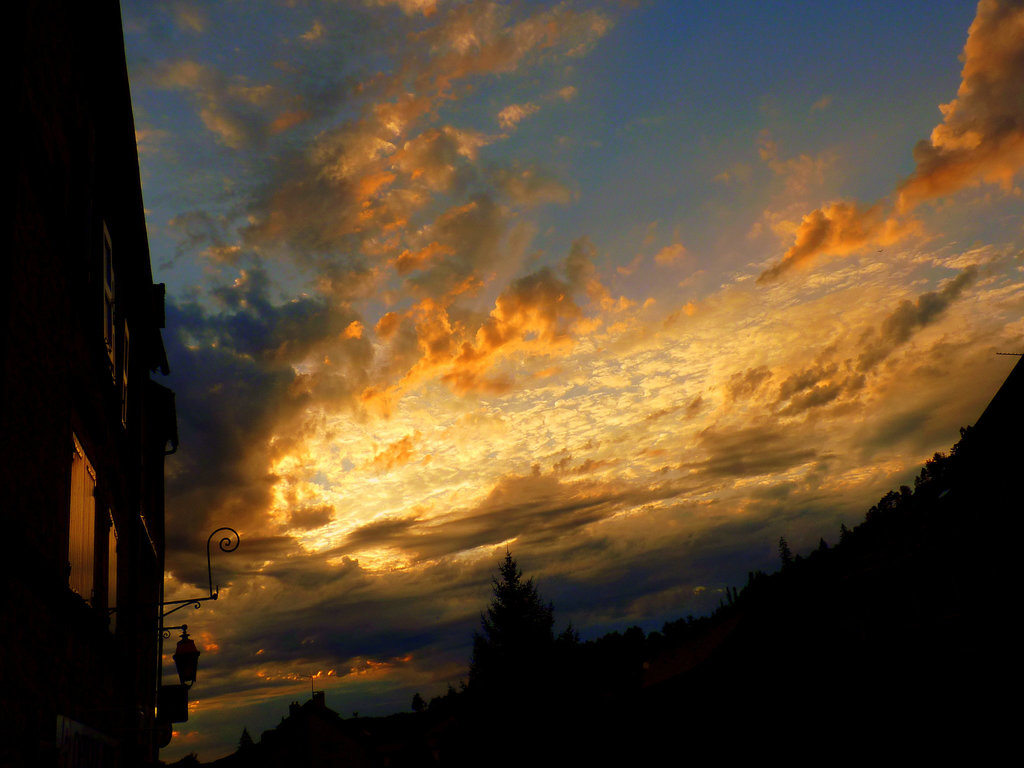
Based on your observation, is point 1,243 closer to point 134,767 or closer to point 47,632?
point 47,632

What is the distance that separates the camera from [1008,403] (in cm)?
1341

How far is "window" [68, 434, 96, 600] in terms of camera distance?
7.50 meters

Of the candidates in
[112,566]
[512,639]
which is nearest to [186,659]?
[112,566]

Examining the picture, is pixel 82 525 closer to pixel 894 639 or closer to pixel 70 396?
pixel 70 396

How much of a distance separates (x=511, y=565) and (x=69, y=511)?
1831 inches

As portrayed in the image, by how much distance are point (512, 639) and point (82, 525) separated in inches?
1726

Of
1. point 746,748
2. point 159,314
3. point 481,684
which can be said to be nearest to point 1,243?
point 159,314

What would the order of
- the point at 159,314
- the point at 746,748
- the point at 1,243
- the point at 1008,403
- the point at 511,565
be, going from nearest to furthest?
the point at 1,243 < the point at 1008,403 < the point at 159,314 < the point at 746,748 < the point at 511,565

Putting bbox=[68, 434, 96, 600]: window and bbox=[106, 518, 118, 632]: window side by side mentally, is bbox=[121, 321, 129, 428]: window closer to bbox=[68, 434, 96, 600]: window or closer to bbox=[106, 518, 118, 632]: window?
bbox=[106, 518, 118, 632]: window

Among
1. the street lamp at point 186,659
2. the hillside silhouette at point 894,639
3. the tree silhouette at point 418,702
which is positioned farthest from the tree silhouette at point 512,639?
the tree silhouette at point 418,702

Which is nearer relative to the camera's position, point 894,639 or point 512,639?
point 894,639

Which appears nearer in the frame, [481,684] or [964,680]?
[964,680]

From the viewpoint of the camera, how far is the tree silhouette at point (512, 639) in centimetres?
4678

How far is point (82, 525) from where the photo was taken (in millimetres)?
8055
